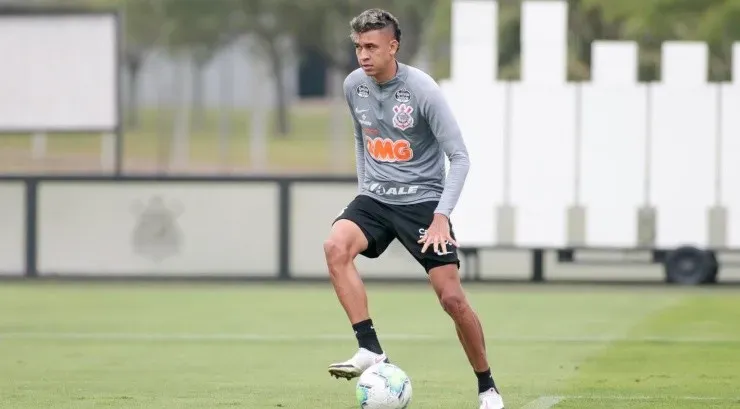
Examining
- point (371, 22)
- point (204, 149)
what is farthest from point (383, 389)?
point (204, 149)

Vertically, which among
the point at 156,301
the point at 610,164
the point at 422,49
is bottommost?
the point at 156,301

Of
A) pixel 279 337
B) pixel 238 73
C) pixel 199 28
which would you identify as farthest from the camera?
pixel 238 73

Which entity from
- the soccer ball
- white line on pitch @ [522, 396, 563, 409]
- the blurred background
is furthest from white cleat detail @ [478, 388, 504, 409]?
the blurred background

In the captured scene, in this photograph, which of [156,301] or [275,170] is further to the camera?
[275,170]

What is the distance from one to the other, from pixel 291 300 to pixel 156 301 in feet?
4.66

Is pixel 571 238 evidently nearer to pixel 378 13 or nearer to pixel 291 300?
pixel 291 300

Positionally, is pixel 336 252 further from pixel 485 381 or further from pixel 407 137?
pixel 485 381

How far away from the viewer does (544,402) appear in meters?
9.91

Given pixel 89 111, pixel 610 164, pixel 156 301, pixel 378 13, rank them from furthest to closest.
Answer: pixel 89 111
pixel 610 164
pixel 156 301
pixel 378 13

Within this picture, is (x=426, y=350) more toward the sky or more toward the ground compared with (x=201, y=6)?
more toward the ground

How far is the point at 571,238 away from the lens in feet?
68.5

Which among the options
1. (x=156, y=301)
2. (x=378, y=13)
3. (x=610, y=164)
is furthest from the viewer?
(x=610, y=164)

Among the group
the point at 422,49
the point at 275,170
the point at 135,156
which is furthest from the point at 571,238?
the point at 422,49

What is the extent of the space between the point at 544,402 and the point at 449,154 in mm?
1621
